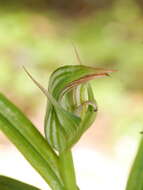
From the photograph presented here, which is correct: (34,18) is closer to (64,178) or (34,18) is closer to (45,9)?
(45,9)

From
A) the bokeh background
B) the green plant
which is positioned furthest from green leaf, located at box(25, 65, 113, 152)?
the bokeh background

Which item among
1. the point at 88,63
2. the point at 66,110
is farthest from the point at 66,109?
the point at 88,63

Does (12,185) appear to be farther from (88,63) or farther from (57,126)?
(88,63)

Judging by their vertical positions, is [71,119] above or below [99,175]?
above

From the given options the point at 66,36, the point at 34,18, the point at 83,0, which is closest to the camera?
the point at 66,36

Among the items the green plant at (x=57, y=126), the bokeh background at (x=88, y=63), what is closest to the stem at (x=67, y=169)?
the green plant at (x=57, y=126)

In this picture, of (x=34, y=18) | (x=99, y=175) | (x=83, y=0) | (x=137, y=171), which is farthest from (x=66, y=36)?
(x=137, y=171)

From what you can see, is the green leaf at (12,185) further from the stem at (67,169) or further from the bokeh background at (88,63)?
the bokeh background at (88,63)
